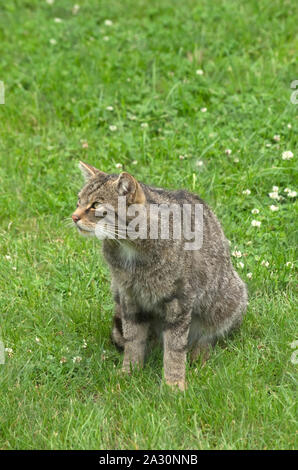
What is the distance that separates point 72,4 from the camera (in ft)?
29.0

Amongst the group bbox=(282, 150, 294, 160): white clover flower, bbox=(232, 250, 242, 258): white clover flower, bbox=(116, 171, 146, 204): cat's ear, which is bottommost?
bbox=(232, 250, 242, 258): white clover flower

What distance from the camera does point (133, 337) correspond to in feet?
15.5

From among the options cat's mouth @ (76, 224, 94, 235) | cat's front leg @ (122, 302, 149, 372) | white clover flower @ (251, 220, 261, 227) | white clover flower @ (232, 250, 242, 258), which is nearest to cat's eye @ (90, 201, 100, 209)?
cat's mouth @ (76, 224, 94, 235)

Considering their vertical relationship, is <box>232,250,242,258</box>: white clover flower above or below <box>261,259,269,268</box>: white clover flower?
above

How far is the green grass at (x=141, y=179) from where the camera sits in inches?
164

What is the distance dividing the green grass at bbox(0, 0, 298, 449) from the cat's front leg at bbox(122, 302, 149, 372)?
0.09 meters

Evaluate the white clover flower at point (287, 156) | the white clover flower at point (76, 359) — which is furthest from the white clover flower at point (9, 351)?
the white clover flower at point (287, 156)

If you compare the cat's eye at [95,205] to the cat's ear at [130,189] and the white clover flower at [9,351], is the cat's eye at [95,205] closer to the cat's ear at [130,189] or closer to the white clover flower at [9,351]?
the cat's ear at [130,189]

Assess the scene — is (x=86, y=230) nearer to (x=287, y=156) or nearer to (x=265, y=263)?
(x=265, y=263)

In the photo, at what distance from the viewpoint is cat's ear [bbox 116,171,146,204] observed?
4219 mm

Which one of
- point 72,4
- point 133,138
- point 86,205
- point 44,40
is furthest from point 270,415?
point 72,4

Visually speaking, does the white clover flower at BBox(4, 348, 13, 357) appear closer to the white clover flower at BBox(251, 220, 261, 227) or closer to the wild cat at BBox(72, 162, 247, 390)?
the wild cat at BBox(72, 162, 247, 390)

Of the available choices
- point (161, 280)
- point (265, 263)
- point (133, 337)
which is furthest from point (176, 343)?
point (265, 263)

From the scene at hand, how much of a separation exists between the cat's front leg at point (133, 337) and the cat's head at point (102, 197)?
24.8 inches
